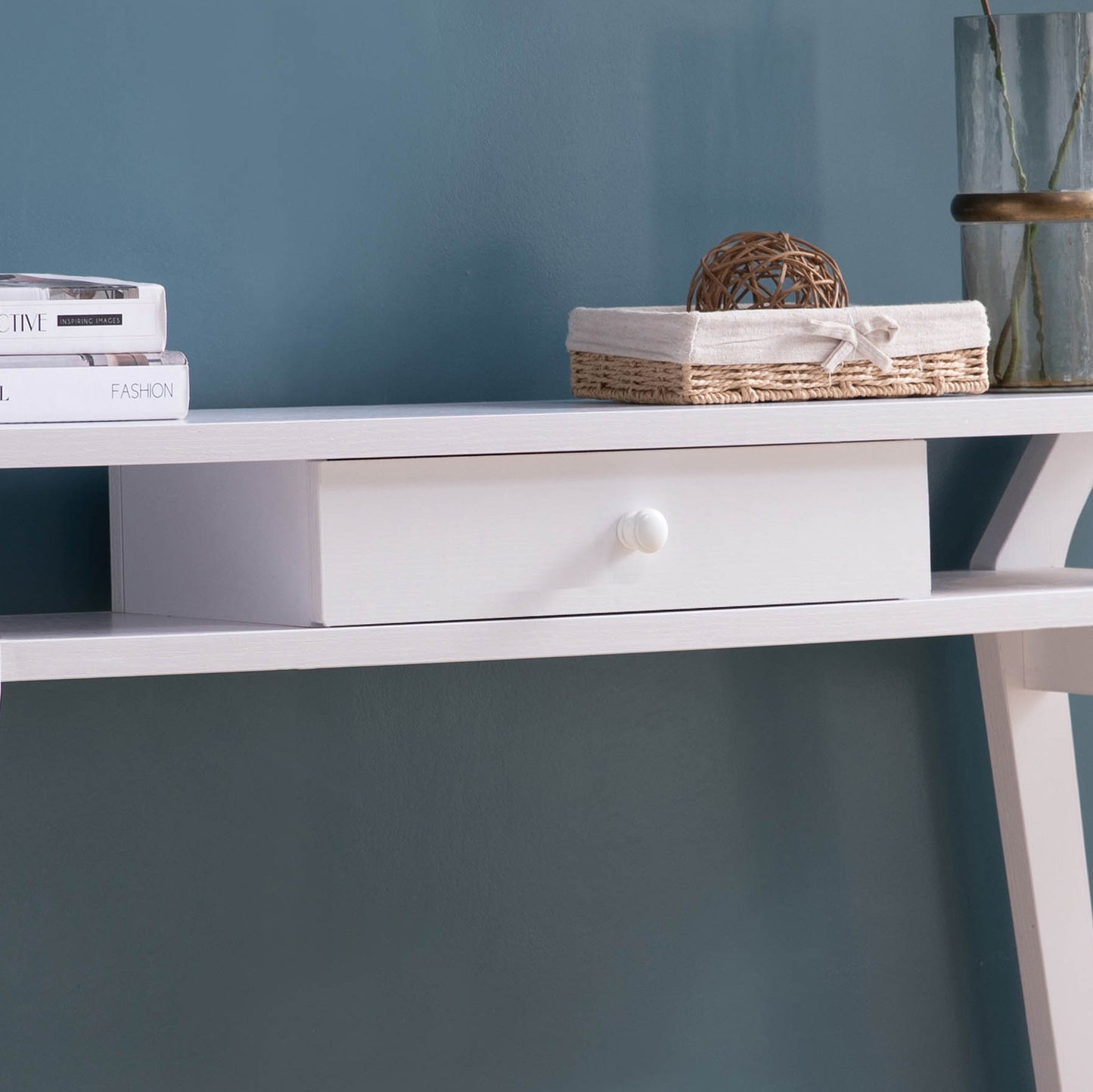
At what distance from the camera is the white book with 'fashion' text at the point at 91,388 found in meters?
0.99

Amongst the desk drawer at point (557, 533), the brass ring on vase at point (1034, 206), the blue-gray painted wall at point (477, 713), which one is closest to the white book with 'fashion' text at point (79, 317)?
the desk drawer at point (557, 533)

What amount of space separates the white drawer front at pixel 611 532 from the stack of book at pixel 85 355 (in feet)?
0.44

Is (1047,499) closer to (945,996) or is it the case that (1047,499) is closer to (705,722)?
(705,722)

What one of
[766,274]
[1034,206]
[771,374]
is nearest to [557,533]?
[771,374]

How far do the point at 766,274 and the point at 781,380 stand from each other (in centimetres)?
12

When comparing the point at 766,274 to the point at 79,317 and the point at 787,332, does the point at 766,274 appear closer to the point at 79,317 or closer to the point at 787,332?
the point at 787,332

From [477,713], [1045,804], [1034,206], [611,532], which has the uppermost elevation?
[1034,206]

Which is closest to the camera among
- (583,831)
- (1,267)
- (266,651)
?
(266,651)

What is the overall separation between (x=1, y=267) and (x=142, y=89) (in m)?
0.18

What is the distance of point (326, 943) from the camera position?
1349 millimetres

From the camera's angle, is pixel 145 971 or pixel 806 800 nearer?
pixel 145 971

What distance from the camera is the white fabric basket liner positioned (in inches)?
42.6

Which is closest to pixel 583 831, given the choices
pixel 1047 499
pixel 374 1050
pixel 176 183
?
pixel 374 1050

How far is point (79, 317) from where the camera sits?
1.03 m
